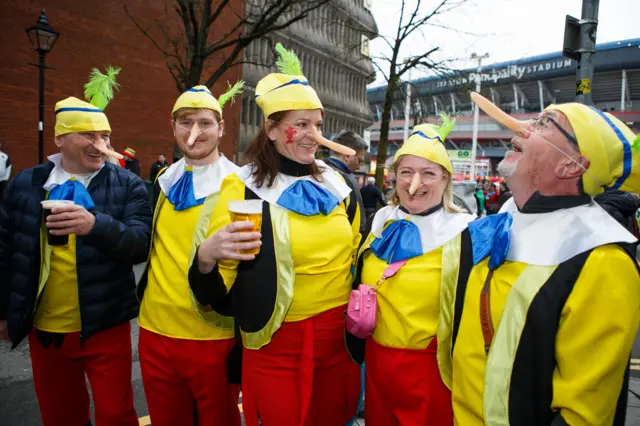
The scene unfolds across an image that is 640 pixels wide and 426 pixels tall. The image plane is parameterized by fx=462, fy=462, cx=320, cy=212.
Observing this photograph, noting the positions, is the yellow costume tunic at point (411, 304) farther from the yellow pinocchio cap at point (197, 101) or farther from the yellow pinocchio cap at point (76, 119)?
the yellow pinocchio cap at point (76, 119)

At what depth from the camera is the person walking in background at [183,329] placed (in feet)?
7.85

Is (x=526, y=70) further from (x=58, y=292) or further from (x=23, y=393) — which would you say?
(x=58, y=292)

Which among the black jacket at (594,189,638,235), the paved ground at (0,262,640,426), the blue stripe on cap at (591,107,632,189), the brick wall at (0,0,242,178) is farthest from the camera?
the brick wall at (0,0,242,178)

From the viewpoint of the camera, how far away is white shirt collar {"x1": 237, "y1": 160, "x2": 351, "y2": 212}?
7.23ft

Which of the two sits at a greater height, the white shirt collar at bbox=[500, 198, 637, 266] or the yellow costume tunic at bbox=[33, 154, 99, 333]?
the white shirt collar at bbox=[500, 198, 637, 266]

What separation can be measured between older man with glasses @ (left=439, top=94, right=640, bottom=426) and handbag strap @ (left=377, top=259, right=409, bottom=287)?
492 mm

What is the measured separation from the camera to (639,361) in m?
4.98

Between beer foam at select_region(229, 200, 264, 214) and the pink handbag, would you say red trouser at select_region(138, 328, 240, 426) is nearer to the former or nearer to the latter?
the pink handbag

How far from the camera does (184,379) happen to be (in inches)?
95.4

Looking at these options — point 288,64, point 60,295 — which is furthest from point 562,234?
point 60,295

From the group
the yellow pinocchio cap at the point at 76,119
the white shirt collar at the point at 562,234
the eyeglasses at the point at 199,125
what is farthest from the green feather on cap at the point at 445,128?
the yellow pinocchio cap at the point at 76,119

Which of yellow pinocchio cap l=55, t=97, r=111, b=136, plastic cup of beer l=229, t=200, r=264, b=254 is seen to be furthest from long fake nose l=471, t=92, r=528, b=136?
yellow pinocchio cap l=55, t=97, r=111, b=136

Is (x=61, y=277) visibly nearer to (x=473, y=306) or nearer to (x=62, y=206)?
(x=62, y=206)

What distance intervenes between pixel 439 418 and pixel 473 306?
0.71m
